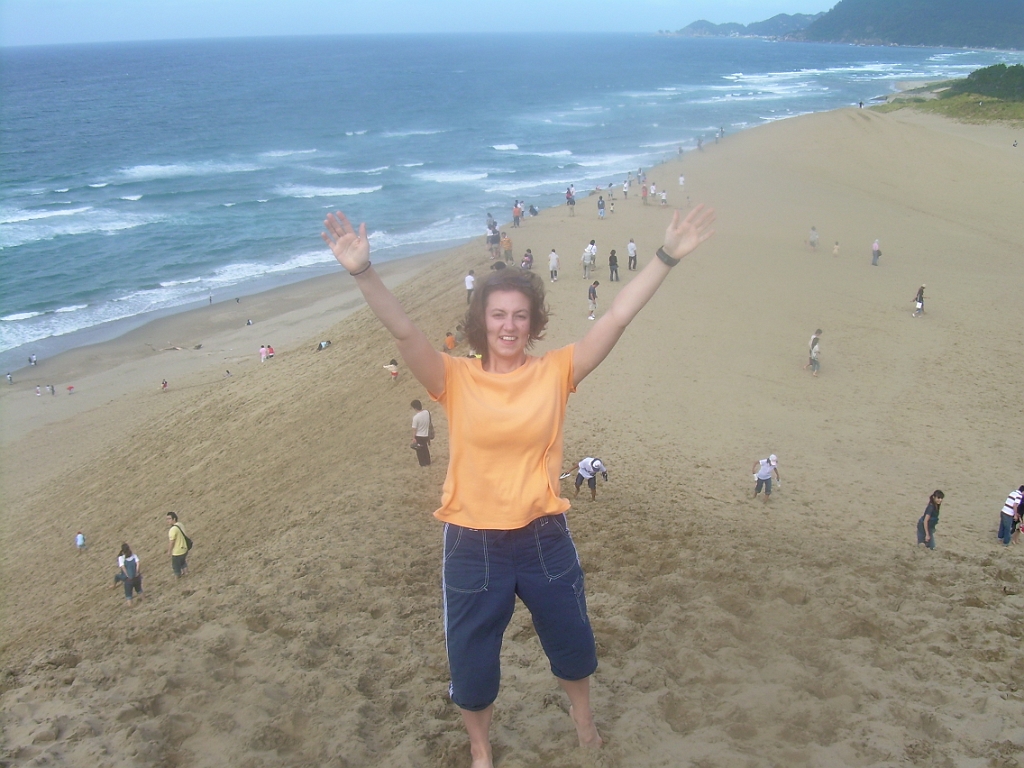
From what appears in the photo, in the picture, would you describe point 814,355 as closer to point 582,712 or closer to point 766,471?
point 766,471

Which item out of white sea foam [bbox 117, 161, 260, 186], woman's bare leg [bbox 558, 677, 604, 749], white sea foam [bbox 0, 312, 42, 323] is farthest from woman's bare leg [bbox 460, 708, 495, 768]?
white sea foam [bbox 117, 161, 260, 186]

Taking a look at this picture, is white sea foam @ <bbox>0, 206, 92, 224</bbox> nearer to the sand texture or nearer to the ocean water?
the ocean water

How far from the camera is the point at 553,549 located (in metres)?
3.21

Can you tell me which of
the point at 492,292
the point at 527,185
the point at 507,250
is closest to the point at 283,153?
the point at 527,185

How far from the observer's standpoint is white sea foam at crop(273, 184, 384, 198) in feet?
148

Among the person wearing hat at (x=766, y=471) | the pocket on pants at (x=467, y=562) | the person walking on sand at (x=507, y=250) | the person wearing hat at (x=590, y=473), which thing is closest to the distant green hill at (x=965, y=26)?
the person walking on sand at (x=507, y=250)

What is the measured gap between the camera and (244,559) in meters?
7.76

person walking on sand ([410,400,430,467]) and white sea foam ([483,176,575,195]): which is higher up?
person walking on sand ([410,400,430,467])

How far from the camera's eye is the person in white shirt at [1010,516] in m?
9.00

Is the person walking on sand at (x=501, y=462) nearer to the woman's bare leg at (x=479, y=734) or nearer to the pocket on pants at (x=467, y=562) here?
the pocket on pants at (x=467, y=562)

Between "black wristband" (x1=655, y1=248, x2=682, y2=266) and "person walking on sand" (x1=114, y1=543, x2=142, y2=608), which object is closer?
"black wristband" (x1=655, y1=248, x2=682, y2=266)

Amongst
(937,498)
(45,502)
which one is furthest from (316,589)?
(45,502)

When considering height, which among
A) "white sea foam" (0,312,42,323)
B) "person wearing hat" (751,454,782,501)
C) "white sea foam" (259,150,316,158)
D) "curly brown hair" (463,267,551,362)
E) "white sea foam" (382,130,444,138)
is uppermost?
"curly brown hair" (463,267,551,362)

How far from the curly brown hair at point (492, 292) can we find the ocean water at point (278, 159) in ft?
83.6
